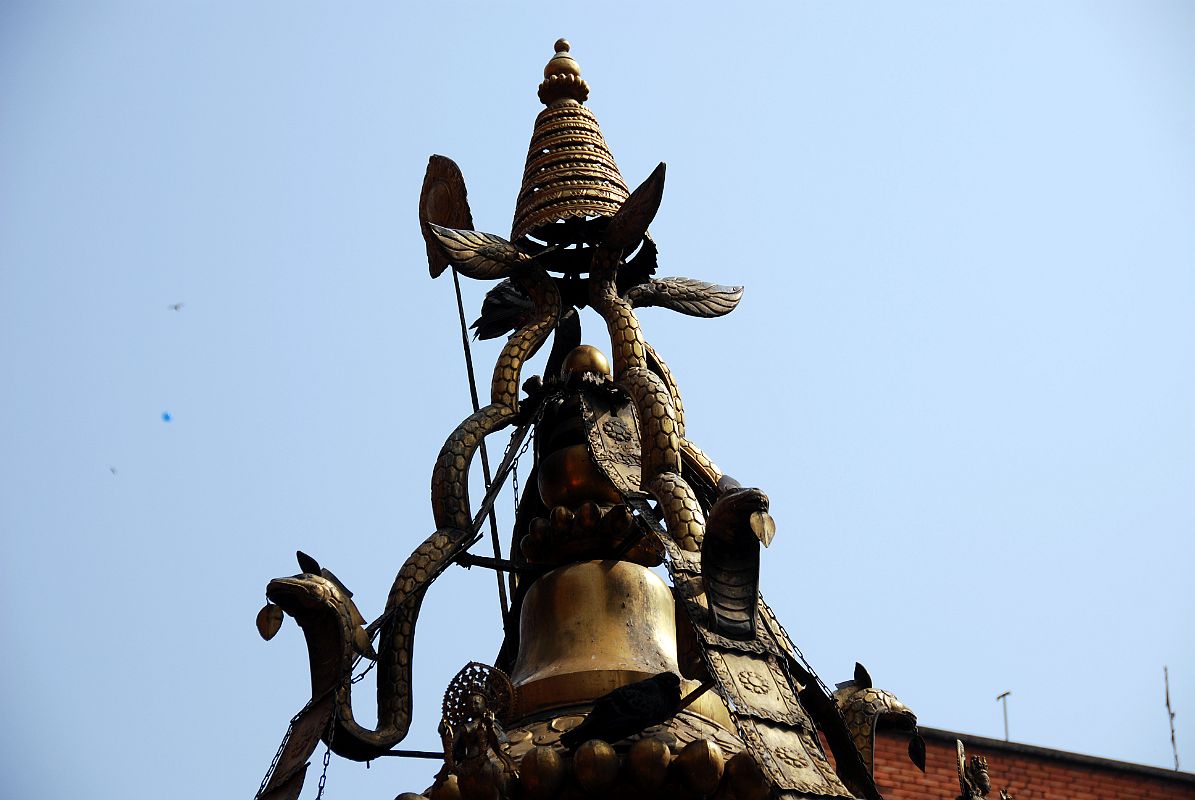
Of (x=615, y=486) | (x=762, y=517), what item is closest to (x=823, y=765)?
(x=762, y=517)

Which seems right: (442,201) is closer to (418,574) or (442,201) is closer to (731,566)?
(418,574)

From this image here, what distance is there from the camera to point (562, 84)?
14188mm

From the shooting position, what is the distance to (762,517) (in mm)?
9953

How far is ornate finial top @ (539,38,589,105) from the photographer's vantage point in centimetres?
1420

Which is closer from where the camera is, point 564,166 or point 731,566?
point 731,566

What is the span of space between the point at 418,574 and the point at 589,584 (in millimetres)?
1006

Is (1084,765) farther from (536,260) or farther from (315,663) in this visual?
(315,663)

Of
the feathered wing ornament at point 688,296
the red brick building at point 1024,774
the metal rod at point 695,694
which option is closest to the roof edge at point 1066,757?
the red brick building at point 1024,774

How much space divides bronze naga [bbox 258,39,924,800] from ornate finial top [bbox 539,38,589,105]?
2cm

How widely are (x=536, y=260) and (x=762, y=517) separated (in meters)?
3.50

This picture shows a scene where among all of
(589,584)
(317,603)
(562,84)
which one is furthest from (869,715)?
(562,84)

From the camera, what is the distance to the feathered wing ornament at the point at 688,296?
43.2 ft

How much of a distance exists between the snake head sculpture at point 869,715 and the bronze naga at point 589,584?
1cm

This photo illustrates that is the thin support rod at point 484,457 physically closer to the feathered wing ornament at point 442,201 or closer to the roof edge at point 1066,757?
the feathered wing ornament at point 442,201
